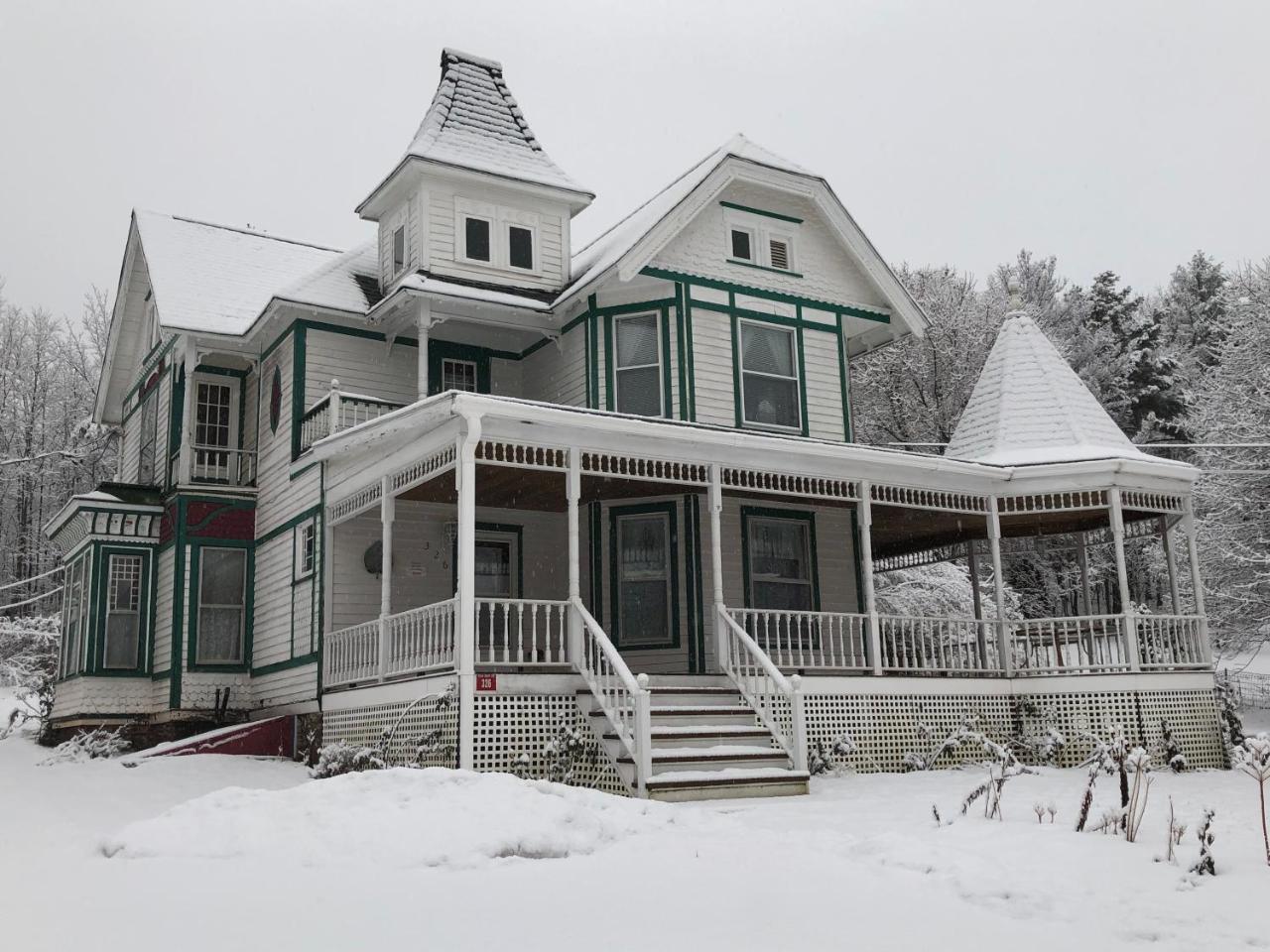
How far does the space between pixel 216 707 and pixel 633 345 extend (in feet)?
28.1

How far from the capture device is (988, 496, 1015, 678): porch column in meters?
17.6

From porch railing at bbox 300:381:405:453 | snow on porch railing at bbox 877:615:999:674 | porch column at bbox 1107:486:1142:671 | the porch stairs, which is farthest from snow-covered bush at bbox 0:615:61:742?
porch column at bbox 1107:486:1142:671

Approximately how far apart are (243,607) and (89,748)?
3101 millimetres

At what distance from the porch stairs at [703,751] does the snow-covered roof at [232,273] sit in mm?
8416

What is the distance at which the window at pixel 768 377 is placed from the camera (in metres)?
19.4

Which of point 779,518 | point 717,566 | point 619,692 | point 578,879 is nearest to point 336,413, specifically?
point 717,566

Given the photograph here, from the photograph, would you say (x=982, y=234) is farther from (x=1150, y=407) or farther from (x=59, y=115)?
(x=59, y=115)

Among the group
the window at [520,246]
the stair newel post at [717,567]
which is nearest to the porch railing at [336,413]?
the window at [520,246]

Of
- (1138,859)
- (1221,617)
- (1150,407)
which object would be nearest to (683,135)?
(1150,407)

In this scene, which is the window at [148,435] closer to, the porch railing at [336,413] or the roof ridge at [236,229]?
the roof ridge at [236,229]

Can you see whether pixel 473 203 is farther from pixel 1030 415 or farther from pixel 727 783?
pixel 727 783

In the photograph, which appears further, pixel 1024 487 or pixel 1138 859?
pixel 1024 487

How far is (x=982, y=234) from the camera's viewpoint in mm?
130375

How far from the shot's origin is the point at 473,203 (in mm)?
19938
